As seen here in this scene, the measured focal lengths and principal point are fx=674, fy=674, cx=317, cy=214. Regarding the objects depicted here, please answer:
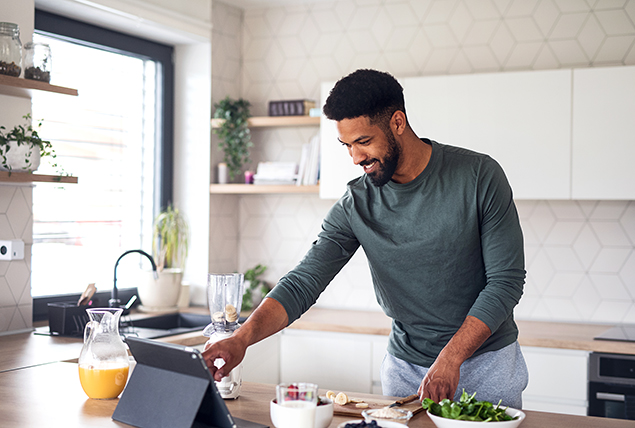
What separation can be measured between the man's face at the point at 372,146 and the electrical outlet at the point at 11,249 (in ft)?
5.32

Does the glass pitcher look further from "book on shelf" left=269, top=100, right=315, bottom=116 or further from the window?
"book on shelf" left=269, top=100, right=315, bottom=116

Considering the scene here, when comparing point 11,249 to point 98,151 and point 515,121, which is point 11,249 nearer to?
point 98,151

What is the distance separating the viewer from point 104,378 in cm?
163

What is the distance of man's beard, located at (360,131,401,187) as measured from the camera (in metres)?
1.88

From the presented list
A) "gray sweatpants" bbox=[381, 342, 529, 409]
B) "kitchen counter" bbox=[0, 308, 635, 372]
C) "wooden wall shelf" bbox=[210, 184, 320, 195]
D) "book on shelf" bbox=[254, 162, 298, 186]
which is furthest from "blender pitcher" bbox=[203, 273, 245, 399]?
"book on shelf" bbox=[254, 162, 298, 186]

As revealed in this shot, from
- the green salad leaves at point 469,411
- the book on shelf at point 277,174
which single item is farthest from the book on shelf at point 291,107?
the green salad leaves at point 469,411

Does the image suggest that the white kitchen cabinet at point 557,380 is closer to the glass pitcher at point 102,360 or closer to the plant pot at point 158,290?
the plant pot at point 158,290

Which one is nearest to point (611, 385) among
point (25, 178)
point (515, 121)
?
point (515, 121)

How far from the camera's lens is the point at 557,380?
2936 millimetres

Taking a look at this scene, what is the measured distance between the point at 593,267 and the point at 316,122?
5.35 feet

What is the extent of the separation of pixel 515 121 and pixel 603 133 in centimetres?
39

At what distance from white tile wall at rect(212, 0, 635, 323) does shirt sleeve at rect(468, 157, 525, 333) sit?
1.76 metres

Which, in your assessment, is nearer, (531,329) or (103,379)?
(103,379)

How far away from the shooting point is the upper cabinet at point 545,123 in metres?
3.04
